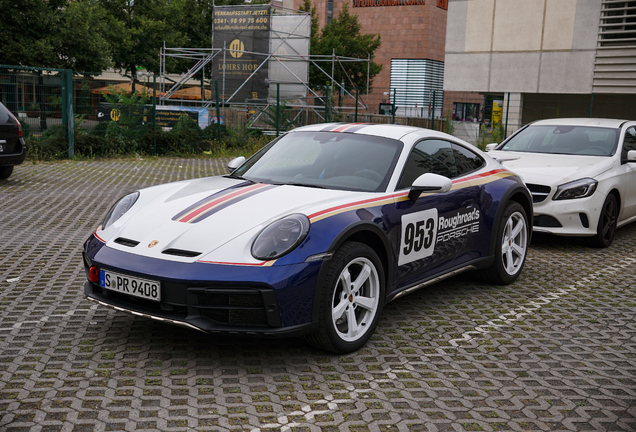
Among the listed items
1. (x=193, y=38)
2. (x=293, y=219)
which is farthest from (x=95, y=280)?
(x=193, y=38)

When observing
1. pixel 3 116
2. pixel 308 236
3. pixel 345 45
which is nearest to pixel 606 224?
pixel 308 236

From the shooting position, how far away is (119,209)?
4707 millimetres

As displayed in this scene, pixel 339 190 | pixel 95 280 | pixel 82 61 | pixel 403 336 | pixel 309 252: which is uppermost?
pixel 82 61

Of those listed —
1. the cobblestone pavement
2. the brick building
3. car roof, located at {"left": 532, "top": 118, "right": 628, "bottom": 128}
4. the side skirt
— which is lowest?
the cobblestone pavement

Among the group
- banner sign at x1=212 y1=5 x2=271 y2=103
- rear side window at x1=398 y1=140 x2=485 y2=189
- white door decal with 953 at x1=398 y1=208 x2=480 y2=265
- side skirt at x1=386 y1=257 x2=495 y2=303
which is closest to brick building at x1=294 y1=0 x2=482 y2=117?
banner sign at x1=212 y1=5 x2=271 y2=103

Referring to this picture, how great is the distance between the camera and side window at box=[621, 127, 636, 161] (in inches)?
333

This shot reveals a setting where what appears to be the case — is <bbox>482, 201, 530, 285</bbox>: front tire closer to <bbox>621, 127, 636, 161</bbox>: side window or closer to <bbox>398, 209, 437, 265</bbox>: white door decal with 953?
<bbox>398, 209, 437, 265</bbox>: white door decal with 953

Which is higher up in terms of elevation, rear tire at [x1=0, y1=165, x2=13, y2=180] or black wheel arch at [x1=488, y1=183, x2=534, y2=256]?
black wheel arch at [x1=488, y1=183, x2=534, y2=256]

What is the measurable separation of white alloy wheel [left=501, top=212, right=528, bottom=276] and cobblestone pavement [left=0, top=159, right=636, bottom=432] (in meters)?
0.20

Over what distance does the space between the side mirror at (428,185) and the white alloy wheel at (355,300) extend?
741mm

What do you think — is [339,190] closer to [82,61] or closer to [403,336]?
[403,336]

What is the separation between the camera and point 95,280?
412 centimetres

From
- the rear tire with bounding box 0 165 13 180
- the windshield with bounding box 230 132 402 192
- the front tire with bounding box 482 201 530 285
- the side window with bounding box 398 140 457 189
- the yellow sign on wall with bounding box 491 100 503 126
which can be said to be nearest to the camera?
the windshield with bounding box 230 132 402 192

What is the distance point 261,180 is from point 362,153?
826 mm
